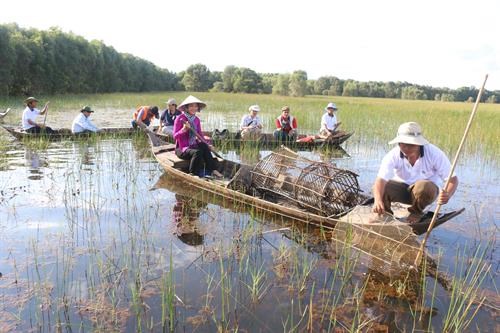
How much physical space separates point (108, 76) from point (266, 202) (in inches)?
1654

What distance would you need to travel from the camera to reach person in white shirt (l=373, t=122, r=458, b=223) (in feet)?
12.8

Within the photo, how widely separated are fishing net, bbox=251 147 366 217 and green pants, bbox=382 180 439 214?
0.63 meters

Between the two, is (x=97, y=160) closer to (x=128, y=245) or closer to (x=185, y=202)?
(x=185, y=202)

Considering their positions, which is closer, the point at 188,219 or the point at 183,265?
the point at 183,265

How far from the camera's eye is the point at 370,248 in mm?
3990

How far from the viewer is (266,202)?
5.16m

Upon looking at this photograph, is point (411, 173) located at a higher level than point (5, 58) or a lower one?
lower

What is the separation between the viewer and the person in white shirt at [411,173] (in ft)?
12.8

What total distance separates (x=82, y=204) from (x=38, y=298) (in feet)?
7.95

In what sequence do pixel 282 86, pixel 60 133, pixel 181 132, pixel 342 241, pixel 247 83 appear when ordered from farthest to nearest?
pixel 247 83
pixel 282 86
pixel 60 133
pixel 181 132
pixel 342 241

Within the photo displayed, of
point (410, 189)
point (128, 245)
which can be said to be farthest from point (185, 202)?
point (410, 189)

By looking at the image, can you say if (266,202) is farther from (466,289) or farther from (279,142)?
(279,142)

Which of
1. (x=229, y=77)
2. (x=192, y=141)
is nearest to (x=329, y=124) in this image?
(x=192, y=141)

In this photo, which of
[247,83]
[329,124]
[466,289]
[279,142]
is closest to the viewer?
[466,289]
